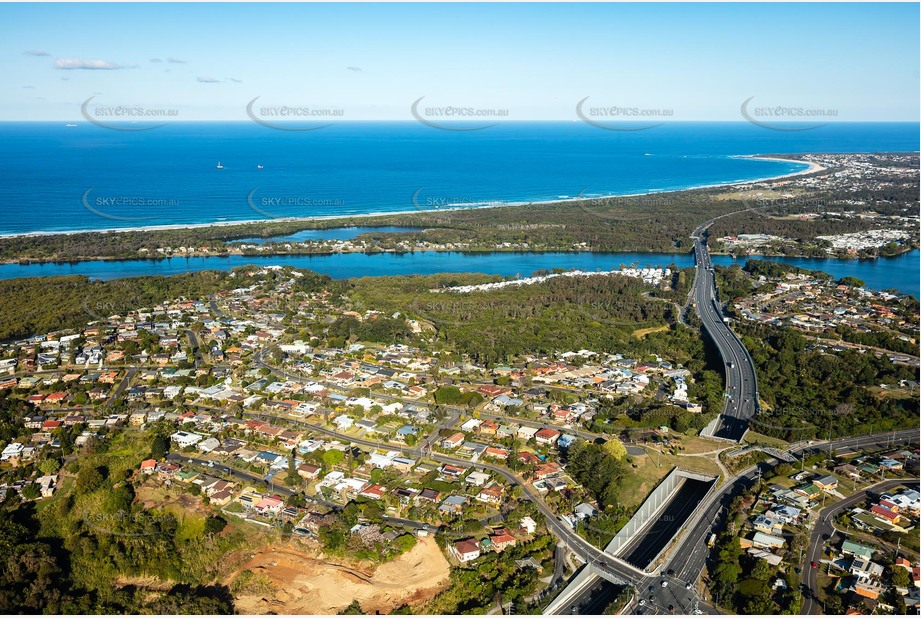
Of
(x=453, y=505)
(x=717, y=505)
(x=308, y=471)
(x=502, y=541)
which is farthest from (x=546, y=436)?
(x=308, y=471)

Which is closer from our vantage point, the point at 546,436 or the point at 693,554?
the point at 693,554

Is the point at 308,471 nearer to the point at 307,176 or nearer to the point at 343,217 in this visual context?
the point at 343,217

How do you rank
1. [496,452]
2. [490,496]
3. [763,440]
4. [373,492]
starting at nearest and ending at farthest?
[490,496] → [373,492] → [496,452] → [763,440]

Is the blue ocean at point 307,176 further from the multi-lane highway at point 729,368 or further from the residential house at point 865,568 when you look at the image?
the residential house at point 865,568

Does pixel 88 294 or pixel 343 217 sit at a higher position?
pixel 343 217

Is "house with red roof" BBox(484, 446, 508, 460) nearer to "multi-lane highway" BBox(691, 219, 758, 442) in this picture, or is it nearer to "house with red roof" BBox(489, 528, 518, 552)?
"house with red roof" BBox(489, 528, 518, 552)

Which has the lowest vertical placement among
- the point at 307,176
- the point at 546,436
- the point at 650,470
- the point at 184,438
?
the point at 650,470

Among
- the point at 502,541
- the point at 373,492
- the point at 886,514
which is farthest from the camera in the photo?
the point at 373,492
